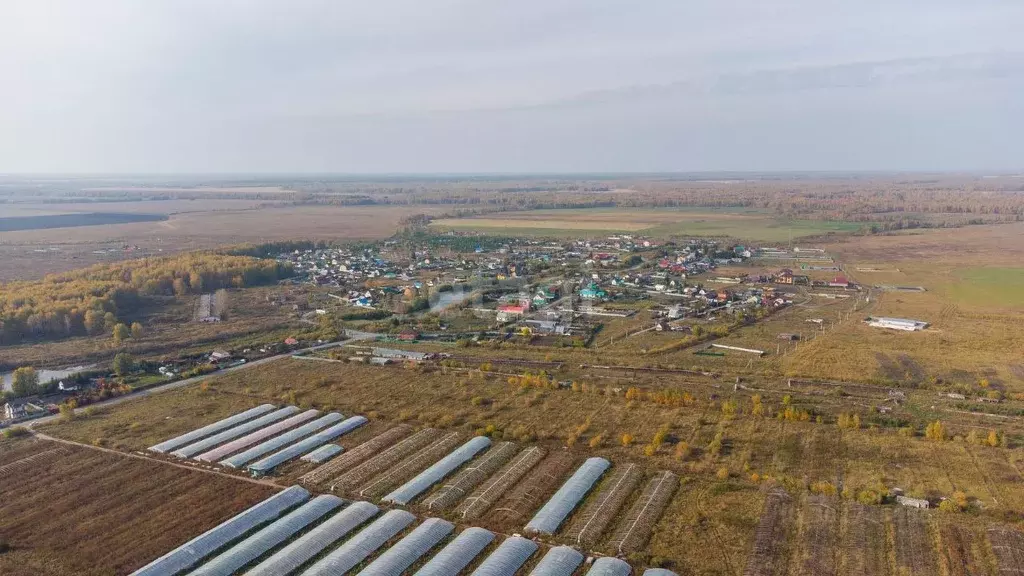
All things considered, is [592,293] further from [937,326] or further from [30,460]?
[30,460]

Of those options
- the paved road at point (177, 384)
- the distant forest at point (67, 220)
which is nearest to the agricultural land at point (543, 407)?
the paved road at point (177, 384)

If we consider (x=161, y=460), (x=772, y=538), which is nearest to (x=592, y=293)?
(x=772, y=538)

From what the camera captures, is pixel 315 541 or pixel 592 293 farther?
pixel 592 293

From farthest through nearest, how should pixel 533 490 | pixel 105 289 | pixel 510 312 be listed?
1. pixel 105 289
2. pixel 510 312
3. pixel 533 490

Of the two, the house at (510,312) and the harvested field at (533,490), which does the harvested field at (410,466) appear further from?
the house at (510,312)

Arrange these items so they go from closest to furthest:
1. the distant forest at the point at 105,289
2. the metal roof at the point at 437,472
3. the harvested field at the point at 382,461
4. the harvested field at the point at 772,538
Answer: the harvested field at the point at 772,538, the metal roof at the point at 437,472, the harvested field at the point at 382,461, the distant forest at the point at 105,289

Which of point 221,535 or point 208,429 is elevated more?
point 208,429

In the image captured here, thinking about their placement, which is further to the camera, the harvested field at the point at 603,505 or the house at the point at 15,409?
the house at the point at 15,409
